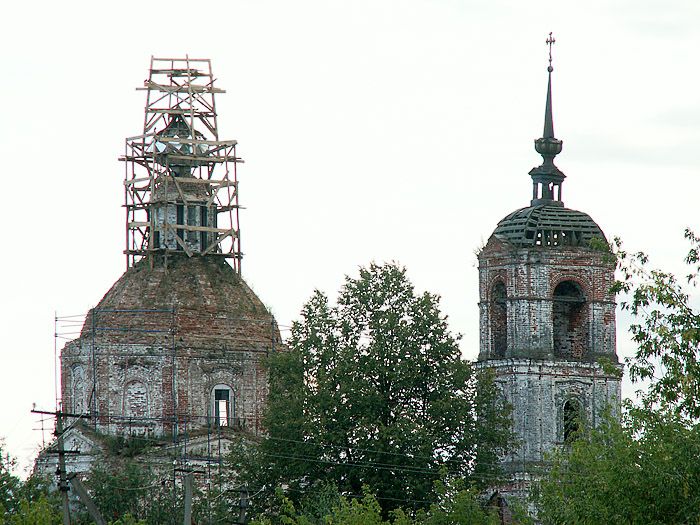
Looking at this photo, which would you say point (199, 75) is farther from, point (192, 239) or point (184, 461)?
point (184, 461)

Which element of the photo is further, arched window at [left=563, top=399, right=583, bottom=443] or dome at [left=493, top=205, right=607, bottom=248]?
dome at [left=493, top=205, right=607, bottom=248]

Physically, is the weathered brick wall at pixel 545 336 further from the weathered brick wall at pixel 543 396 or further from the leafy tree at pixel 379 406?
the leafy tree at pixel 379 406

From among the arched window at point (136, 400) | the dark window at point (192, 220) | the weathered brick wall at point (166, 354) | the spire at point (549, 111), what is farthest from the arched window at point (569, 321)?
the arched window at point (136, 400)

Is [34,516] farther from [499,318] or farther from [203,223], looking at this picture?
[499,318]

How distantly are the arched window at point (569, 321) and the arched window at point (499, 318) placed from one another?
1477mm

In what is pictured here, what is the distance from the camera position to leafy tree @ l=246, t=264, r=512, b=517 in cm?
5906

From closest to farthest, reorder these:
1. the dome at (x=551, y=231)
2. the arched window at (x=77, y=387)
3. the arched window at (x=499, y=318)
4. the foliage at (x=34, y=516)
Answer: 1. the foliage at (x=34, y=516)
2. the arched window at (x=77, y=387)
3. the dome at (x=551, y=231)
4. the arched window at (x=499, y=318)

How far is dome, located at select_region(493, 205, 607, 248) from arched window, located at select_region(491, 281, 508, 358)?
150 cm

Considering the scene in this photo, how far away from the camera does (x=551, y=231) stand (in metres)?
68.9

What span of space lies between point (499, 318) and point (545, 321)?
1899 millimetres

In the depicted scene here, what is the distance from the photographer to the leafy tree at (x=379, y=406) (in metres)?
59.1

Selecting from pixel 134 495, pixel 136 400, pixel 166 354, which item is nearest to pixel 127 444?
pixel 136 400

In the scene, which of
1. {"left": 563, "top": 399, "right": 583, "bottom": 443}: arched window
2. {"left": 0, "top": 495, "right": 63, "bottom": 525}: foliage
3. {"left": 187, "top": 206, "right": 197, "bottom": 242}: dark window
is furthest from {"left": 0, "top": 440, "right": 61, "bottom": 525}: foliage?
{"left": 563, "top": 399, "right": 583, "bottom": 443}: arched window

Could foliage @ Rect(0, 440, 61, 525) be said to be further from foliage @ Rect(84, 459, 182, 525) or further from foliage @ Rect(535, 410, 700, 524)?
foliage @ Rect(535, 410, 700, 524)
